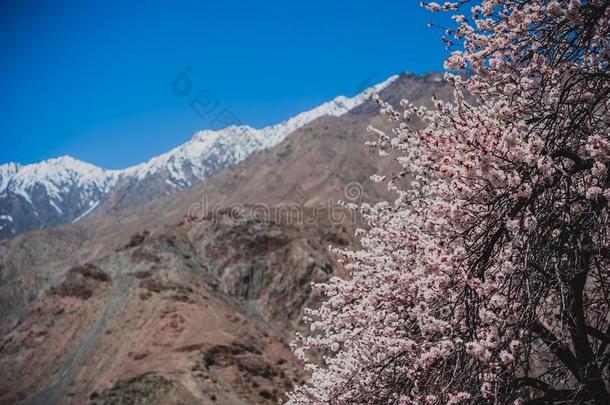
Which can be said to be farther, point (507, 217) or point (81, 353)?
point (81, 353)

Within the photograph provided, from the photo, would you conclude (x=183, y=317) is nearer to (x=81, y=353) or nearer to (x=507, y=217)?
(x=81, y=353)

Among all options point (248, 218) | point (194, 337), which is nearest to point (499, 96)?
point (194, 337)


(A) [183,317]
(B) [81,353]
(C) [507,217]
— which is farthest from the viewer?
(B) [81,353]

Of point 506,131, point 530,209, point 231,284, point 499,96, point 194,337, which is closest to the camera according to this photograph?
point 506,131

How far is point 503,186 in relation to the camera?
21.0ft

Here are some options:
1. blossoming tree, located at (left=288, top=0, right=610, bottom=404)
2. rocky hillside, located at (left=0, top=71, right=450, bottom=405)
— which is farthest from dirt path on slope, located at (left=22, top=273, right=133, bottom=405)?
blossoming tree, located at (left=288, top=0, right=610, bottom=404)

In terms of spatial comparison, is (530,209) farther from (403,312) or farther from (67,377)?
(67,377)

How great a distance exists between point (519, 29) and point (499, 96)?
1203mm

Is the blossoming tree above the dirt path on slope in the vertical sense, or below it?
below

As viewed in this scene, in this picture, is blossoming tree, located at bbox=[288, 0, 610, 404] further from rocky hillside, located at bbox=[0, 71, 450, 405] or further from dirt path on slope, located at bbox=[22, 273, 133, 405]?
dirt path on slope, located at bbox=[22, 273, 133, 405]

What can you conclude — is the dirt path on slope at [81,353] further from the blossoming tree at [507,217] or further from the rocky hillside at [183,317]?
the blossoming tree at [507,217]

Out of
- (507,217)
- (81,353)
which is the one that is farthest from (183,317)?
(507,217)

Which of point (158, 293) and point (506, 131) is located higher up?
point (158, 293)

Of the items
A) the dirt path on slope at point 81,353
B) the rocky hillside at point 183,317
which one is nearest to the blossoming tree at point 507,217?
the rocky hillside at point 183,317
